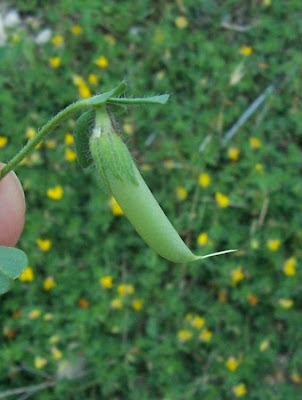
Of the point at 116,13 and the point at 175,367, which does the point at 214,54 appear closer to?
the point at 116,13

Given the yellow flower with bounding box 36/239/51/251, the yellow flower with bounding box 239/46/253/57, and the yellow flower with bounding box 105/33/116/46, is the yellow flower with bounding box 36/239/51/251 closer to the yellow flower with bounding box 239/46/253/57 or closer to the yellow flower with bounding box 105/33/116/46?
the yellow flower with bounding box 105/33/116/46

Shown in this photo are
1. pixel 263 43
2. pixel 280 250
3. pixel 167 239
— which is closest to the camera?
pixel 167 239

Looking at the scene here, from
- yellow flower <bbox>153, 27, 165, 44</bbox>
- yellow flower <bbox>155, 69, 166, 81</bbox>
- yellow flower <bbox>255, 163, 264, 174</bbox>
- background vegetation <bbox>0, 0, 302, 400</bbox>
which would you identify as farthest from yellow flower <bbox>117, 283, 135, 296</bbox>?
yellow flower <bbox>153, 27, 165, 44</bbox>

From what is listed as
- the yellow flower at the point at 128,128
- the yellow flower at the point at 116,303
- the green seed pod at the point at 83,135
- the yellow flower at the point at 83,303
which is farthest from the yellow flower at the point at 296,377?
the green seed pod at the point at 83,135

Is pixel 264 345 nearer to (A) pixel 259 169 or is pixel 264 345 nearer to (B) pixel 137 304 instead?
(B) pixel 137 304

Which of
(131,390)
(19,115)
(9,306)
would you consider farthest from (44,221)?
(131,390)

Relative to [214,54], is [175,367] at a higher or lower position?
lower

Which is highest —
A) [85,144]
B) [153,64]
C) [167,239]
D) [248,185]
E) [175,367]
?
[85,144]

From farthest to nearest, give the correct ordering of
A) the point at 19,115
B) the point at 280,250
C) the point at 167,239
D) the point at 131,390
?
1. the point at 19,115
2. the point at 280,250
3. the point at 131,390
4. the point at 167,239

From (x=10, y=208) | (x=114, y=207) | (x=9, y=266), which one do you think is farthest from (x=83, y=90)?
(x=9, y=266)

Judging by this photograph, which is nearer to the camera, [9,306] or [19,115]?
[9,306]
